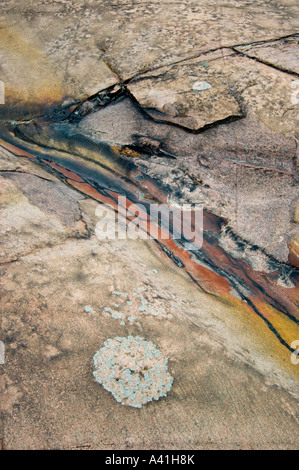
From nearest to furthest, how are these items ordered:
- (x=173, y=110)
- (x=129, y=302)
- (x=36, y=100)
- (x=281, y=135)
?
(x=129, y=302)
(x=281, y=135)
(x=173, y=110)
(x=36, y=100)

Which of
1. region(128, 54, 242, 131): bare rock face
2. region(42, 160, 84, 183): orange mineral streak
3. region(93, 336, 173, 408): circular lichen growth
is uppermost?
region(128, 54, 242, 131): bare rock face

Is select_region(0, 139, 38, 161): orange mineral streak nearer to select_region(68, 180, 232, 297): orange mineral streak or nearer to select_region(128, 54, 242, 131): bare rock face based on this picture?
select_region(68, 180, 232, 297): orange mineral streak

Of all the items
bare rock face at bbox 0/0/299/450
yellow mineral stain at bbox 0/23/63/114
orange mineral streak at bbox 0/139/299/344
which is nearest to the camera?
bare rock face at bbox 0/0/299/450

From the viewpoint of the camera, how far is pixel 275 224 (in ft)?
5.41

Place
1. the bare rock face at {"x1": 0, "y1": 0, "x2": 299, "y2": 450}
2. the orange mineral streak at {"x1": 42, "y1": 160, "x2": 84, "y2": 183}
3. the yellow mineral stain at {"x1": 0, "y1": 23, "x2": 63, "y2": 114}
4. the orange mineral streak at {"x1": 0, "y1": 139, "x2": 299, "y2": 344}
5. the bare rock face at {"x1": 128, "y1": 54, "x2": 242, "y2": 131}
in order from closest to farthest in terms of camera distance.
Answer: the bare rock face at {"x1": 0, "y1": 0, "x2": 299, "y2": 450}, the orange mineral streak at {"x1": 0, "y1": 139, "x2": 299, "y2": 344}, the bare rock face at {"x1": 128, "y1": 54, "x2": 242, "y2": 131}, the orange mineral streak at {"x1": 42, "y1": 160, "x2": 84, "y2": 183}, the yellow mineral stain at {"x1": 0, "y1": 23, "x2": 63, "y2": 114}

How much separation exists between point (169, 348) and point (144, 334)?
0.10 m

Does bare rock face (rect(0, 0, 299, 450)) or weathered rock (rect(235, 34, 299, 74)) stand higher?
weathered rock (rect(235, 34, 299, 74))

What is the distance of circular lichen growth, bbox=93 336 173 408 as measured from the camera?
1.10 m

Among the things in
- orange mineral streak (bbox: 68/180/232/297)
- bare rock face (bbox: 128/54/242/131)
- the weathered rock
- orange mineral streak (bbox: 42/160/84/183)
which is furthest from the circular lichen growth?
the weathered rock

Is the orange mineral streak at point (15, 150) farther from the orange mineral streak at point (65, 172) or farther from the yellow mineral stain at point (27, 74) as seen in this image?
the yellow mineral stain at point (27, 74)

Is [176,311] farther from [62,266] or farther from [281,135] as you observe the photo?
[281,135]

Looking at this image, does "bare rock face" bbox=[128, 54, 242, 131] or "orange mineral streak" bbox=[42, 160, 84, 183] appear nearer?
"bare rock face" bbox=[128, 54, 242, 131]
